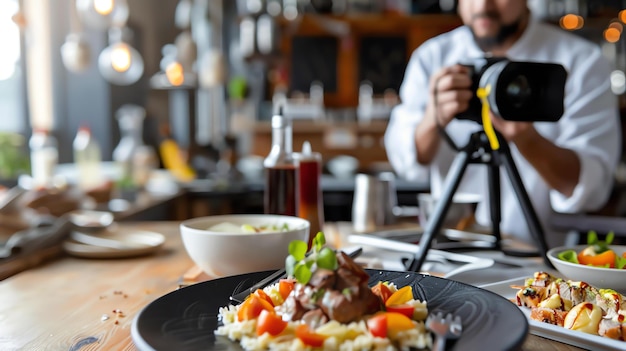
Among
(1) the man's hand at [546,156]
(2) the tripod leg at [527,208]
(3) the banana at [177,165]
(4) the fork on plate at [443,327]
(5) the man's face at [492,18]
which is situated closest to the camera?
(4) the fork on plate at [443,327]

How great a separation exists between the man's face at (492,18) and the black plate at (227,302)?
125 centimetres

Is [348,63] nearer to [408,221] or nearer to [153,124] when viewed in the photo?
[153,124]

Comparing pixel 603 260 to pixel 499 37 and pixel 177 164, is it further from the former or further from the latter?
pixel 177 164

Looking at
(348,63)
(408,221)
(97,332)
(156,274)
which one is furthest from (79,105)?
(97,332)

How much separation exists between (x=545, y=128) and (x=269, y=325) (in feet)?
5.59

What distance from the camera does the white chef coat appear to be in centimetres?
186

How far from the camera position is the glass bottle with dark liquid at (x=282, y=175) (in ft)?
3.97

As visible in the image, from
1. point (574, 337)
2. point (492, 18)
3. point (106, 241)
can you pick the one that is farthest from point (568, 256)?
point (492, 18)

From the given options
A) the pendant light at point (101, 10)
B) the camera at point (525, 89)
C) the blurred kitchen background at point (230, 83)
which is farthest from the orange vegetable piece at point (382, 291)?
the blurred kitchen background at point (230, 83)


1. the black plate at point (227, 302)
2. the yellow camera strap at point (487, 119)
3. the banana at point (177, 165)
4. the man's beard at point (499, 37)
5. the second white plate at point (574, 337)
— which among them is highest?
the man's beard at point (499, 37)

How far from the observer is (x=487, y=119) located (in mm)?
1097

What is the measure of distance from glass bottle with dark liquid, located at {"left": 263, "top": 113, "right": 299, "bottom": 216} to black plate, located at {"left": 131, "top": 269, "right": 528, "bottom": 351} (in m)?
0.43

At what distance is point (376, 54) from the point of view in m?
5.04

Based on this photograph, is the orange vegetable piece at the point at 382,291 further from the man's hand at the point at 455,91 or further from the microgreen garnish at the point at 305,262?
the man's hand at the point at 455,91
